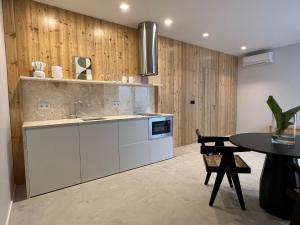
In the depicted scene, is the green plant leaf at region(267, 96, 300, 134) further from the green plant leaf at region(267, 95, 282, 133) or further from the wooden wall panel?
the wooden wall panel

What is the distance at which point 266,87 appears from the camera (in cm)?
545

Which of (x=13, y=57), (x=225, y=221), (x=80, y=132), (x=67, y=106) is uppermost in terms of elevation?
(x=13, y=57)

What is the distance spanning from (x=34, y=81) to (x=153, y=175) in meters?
2.25

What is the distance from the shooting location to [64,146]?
8.10 feet

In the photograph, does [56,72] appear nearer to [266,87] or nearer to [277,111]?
[277,111]

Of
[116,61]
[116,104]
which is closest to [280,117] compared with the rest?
[116,104]

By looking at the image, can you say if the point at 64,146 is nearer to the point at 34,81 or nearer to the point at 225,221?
the point at 34,81

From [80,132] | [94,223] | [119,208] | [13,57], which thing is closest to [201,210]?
[119,208]

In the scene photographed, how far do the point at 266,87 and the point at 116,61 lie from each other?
175 inches

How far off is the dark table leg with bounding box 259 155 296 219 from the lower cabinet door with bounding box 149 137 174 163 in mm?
1859

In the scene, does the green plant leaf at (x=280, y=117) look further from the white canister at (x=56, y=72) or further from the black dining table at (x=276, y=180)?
the white canister at (x=56, y=72)

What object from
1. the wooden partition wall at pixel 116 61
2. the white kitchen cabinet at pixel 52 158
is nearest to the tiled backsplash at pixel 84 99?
the wooden partition wall at pixel 116 61

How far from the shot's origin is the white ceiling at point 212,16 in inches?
110

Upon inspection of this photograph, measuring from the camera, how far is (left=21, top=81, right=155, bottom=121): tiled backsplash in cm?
274
